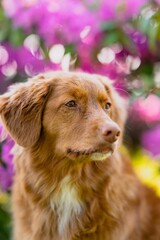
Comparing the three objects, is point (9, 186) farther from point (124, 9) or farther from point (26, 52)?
point (124, 9)

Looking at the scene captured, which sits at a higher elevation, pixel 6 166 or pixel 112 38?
pixel 112 38

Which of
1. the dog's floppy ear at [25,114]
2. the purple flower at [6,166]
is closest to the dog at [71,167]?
the dog's floppy ear at [25,114]

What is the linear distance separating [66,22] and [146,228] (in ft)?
5.94

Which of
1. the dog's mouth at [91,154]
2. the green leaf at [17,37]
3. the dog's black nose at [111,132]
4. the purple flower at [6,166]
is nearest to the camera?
the dog's black nose at [111,132]

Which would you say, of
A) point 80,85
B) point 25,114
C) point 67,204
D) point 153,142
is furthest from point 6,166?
point 80,85

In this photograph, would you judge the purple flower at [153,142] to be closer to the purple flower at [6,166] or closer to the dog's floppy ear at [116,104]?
the dog's floppy ear at [116,104]

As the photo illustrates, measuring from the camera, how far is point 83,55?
5859 mm

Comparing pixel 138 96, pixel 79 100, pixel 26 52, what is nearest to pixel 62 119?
pixel 79 100

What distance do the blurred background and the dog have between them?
53cm

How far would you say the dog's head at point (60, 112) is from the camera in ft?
15.2

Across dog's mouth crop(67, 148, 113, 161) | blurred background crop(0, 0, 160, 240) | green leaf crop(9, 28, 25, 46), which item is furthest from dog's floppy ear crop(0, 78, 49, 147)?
green leaf crop(9, 28, 25, 46)

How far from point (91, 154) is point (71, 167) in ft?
1.30

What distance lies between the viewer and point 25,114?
482 centimetres

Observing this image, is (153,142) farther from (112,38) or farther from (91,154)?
(91,154)
